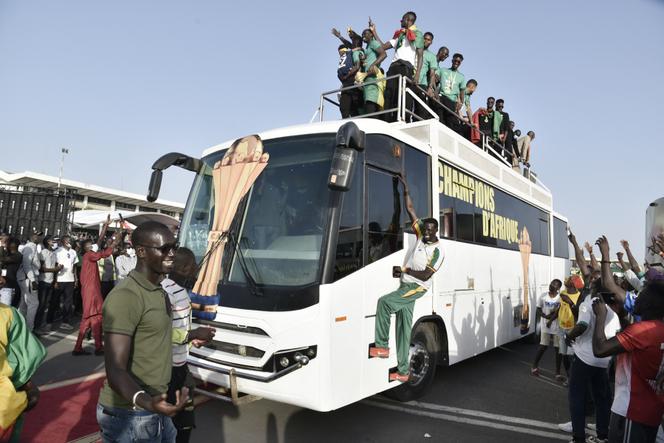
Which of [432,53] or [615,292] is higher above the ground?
[432,53]

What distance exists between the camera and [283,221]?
14.5 feet

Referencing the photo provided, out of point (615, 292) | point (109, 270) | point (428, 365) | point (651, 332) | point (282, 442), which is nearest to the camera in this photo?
point (651, 332)

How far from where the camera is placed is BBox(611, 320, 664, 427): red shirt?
2.79m

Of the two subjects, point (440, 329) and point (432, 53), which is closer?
point (440, 329)

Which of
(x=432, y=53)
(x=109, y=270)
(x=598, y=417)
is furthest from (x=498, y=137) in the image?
(x=109, y=270)

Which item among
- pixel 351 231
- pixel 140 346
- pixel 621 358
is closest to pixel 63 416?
pixel 140 346

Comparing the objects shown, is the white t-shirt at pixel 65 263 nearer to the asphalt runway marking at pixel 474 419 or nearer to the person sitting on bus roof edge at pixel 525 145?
the asphalt runway marking at pixel 474 419

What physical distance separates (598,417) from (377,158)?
3409mm

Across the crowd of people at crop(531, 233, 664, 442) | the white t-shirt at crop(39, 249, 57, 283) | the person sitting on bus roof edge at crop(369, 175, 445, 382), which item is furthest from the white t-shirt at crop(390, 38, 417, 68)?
the white t-shirt at crop(39, 249, 57, 283)

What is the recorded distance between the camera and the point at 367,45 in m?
7.74

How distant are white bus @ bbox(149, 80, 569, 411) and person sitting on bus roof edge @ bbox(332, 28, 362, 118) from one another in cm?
156

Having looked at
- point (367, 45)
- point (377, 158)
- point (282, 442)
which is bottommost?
point (282, 442)

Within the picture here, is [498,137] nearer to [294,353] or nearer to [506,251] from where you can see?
[506,251]

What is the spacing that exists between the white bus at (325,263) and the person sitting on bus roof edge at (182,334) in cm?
62
